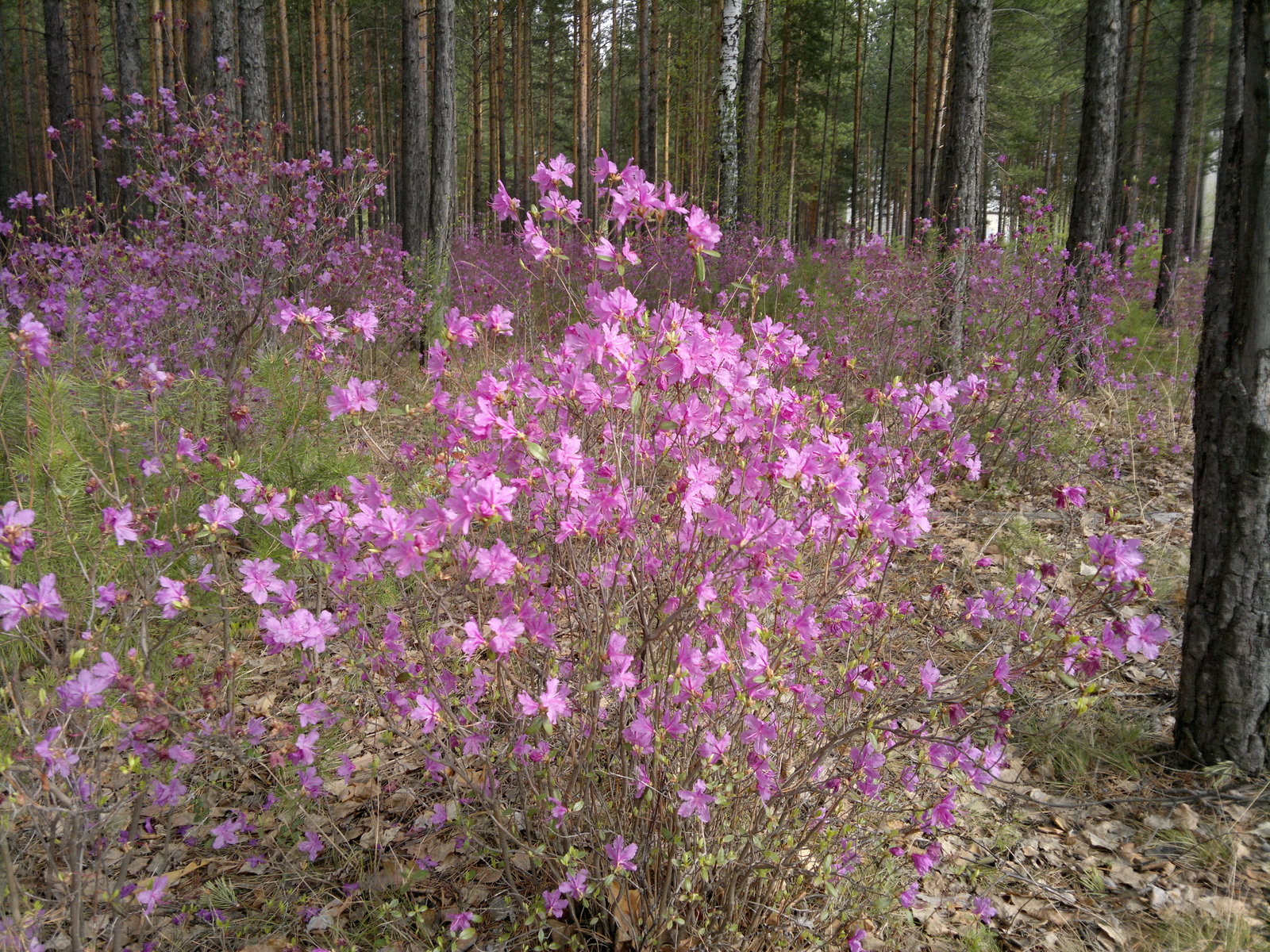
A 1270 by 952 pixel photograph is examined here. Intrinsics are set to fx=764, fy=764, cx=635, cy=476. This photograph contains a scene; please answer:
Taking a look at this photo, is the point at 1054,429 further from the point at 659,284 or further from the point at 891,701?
the point at 659,284

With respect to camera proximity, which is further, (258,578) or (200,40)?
(200,40)

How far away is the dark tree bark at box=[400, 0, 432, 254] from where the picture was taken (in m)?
7.73

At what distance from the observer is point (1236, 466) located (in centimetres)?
214

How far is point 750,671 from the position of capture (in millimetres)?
1501

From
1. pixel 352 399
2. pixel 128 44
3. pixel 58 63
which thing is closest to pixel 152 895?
pixel 352 399

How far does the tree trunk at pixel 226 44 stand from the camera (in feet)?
20.2

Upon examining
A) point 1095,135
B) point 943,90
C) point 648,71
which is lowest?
point 1095,135

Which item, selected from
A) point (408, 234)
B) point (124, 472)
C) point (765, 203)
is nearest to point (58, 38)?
point (408, 234)

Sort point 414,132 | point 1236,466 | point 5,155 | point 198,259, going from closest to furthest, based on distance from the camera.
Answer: point 1236,466
point 198,259
point 414,132
point 5,155

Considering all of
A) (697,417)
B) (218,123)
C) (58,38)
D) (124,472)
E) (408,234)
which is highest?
(58,38)

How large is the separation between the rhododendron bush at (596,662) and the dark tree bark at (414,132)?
650 centimetres

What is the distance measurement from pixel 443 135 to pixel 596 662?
25.1ft

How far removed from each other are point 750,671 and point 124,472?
3.16 meters

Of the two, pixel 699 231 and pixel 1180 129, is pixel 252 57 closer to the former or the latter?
pixel 699 231
